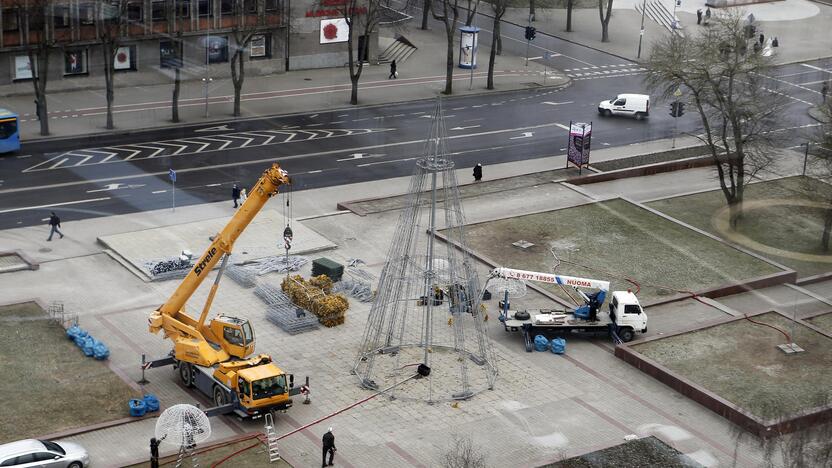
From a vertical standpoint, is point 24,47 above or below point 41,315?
above

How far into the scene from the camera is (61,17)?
279 feet

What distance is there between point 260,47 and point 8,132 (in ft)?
84.3

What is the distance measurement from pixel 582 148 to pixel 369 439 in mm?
35951

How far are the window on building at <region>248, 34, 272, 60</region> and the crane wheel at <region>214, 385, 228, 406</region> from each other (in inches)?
2042

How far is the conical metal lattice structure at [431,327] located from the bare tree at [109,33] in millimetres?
31892

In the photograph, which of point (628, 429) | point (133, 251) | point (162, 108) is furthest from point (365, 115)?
point (628, 429)

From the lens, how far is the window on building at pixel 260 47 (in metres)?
95.7

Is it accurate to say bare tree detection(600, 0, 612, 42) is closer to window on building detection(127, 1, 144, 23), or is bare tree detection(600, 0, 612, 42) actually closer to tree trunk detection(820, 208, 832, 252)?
window on building detection(127, 1, 144, 23)

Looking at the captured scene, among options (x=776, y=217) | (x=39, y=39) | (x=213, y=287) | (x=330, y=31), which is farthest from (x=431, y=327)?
(x=330, y=31)

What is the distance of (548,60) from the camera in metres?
107

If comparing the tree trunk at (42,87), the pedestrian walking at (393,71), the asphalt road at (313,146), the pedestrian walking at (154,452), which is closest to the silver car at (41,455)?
the pedestrian walking at (154,452)

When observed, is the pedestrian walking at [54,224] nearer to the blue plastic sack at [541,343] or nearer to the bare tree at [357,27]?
the blue plastic sack at [541,343]

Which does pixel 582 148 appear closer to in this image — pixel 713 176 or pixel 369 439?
pixel 713 176

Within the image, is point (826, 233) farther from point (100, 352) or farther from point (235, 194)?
point (100, 352)
